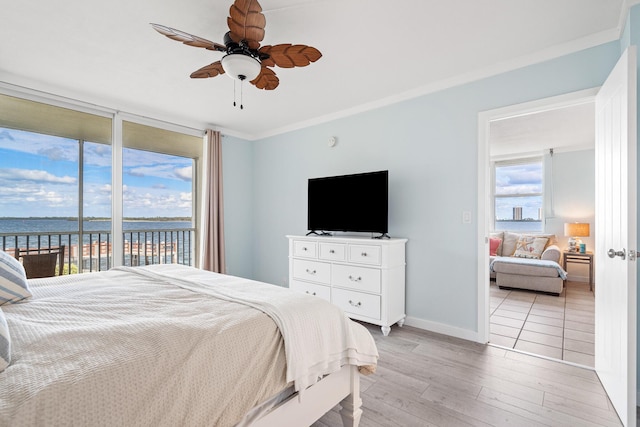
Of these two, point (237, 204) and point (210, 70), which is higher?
point (210, 70)

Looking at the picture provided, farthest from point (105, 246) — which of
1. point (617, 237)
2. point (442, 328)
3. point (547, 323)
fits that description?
point (547, 323)

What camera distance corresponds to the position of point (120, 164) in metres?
3.55

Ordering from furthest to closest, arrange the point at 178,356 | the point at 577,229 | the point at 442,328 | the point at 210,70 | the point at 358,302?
the point at 577,229, the point at 358,302, the point at 442,328, the point at 210,70, the point at 178,356

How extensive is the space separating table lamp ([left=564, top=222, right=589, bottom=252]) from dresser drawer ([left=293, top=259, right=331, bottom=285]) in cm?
465

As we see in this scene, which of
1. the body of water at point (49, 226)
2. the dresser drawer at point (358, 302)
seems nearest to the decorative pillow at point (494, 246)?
the dresser drawer at point (358, 302)

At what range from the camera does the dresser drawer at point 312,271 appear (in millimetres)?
3369

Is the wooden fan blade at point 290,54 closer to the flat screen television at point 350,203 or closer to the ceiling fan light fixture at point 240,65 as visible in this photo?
the ceiling fan light fixture at point 240,65

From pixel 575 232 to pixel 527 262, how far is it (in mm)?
1253

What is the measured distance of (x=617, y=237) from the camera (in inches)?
69.6

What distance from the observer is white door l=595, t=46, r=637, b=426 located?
158cm

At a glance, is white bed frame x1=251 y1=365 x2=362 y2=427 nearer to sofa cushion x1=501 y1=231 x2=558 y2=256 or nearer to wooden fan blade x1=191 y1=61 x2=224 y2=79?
wooden fan blade x1=191 y1=61 x2=224 y2=79

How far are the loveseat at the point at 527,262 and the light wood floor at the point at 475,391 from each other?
2653 mm

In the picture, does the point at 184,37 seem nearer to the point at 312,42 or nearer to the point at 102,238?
the point at 312,42

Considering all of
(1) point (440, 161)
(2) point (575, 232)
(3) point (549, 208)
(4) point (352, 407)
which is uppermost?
(1) point (440, 161)
